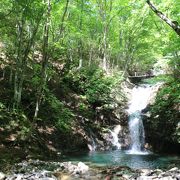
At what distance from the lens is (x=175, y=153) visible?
60.0 ft

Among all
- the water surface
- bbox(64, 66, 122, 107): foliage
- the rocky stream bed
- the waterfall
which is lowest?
the water surface

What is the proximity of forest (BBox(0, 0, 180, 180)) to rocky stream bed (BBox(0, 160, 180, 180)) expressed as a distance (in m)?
0.08

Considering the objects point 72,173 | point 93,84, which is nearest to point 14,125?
point 72,173

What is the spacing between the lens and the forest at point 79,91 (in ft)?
41.5

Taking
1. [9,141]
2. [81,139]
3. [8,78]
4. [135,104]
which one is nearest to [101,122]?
[81,139]

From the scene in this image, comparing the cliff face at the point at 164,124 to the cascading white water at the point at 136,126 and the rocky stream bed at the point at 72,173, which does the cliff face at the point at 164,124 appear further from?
the rocky stream bed at the point at 72,173

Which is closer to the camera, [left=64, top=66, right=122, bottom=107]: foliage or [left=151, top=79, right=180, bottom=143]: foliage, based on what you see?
[left=151, top=79, right=180, bottom=143]: foliage

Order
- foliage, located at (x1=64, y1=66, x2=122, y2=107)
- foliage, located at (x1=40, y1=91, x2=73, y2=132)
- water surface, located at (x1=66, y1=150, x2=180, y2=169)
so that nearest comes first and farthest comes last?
water surface, located at (x1=66, y1=150, x2=180, y2=169), foliage, located at (x1=40, y1=91, x2=73, y2=132), foliage, located at (x1=64, y1=66, x2=122, y2=107)

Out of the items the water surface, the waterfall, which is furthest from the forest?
the water surface

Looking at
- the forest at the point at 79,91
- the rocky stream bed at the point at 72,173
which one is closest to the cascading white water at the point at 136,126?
the forest at the point at 79,91

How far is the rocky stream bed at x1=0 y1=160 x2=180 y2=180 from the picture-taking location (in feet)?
29.5

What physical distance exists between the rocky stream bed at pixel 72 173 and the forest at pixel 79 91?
0.08m

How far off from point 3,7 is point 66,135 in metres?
8.70

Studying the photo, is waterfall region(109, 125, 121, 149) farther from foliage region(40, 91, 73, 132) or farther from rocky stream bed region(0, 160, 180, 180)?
rocky stream bed region(0, 160, 180, 180)
